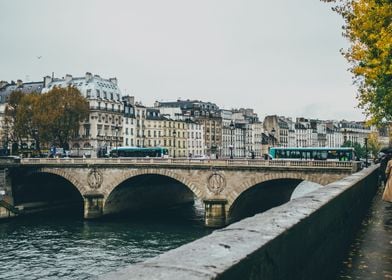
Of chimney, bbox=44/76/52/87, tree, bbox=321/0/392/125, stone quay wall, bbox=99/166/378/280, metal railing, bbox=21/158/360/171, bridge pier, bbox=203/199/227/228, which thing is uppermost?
chimney, bbox=44/76/52/87

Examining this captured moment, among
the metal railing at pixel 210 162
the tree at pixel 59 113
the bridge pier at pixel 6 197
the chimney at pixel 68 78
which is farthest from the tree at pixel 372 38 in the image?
the chimney at pixel 68 78

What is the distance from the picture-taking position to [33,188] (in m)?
65.5

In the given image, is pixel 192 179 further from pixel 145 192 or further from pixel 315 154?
pixel 315 154

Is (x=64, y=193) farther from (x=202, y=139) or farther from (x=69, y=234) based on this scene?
(x=202, y=139)

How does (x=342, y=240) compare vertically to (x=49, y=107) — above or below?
below

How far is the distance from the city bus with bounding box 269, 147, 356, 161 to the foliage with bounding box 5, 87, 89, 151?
3964cm

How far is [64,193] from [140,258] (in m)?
39.1

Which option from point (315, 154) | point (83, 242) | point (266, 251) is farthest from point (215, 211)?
point (266, 251)

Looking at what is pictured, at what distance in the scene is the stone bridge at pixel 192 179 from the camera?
46.8 meters

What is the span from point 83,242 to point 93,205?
48.6ft

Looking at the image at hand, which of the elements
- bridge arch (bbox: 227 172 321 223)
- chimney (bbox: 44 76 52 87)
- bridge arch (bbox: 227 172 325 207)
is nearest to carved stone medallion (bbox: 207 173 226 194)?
bridge arch (bbox: 227 172 325 207)

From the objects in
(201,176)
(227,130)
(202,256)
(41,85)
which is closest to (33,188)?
(201,176)

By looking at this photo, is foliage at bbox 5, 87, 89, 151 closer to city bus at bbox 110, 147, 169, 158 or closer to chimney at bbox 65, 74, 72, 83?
city bus at bbox 110, 147, 169, 158

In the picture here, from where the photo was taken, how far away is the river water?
32.6 m
